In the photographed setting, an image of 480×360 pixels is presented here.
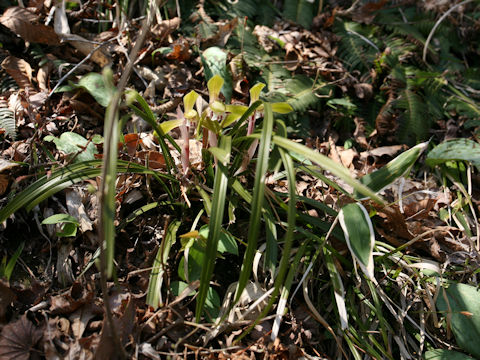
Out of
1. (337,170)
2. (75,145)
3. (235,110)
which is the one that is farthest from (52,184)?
(337,170)

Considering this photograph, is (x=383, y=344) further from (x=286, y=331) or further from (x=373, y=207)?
(x=373, y=207)

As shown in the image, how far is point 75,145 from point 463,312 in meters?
1.76

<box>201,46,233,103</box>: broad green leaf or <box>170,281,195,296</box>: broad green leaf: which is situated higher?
<box>201,46,233,103</box>: broad green leaf

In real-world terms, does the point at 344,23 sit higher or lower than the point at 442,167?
higher

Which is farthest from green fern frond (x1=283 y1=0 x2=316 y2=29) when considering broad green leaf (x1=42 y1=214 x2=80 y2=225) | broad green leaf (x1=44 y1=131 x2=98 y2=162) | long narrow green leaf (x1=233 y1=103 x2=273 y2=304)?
broad green leaf (x1=42 y1=214 x2=80 y2=225)

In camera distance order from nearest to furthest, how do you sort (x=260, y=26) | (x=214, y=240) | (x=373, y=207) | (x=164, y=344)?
(x=214, y=240) → (x=164, y=344) → (x=373, y=207) → (x=260, y=26)

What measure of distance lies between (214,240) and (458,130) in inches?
74.4

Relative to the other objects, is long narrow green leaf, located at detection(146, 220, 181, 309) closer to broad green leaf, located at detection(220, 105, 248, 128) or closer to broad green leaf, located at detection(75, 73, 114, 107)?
broad green leaf, located at detection(220, 105, 248, 128)

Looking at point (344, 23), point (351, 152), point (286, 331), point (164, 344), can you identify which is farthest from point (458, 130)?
point (164, 344)

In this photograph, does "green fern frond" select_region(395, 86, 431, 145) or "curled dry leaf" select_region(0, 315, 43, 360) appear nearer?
"curled dry leaf" select_region(0, 315, 43, 360)

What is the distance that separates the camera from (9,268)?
1.45m

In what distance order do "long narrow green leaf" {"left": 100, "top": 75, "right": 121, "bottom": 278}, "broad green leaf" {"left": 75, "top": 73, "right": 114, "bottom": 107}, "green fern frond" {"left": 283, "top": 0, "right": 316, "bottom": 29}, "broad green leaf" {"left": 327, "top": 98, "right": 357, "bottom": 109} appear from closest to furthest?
1. "long narrow green leaf" {"left": 100, "top": 75, "right": 121, "bottom": 278}
2. "broad green leaf" {"left": 75, "top": 73, "right": 114, "bottom": 107}
3. "broad green leaf" {"left": 327, "top": 98, "right": 357, "bottom": 109}
4. "green fern frond" {"left": 283, "top": 0, "right": 316, "bottom": 29}

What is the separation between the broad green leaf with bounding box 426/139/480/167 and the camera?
2.01m

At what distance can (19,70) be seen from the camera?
2074mm
